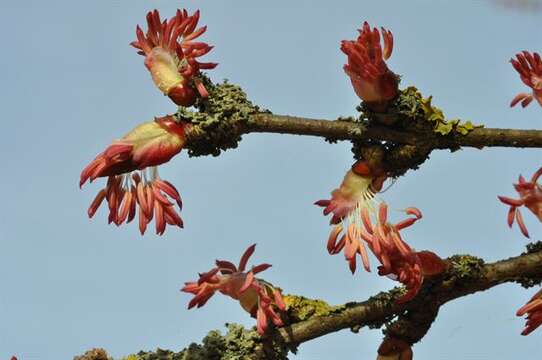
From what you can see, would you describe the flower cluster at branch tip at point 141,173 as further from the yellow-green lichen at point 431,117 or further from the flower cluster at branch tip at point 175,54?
the yellow-green lichen at point 431,117

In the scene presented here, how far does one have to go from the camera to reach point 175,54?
229 centimetres

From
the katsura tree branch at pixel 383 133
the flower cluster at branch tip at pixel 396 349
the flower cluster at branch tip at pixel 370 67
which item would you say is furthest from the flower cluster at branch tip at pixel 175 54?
the flower cluster at branch tip at pixel 396 349

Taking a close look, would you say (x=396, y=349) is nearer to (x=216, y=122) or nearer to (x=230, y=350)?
(x=230, y=350)

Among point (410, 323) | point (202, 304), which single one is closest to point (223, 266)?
point (202, 304)

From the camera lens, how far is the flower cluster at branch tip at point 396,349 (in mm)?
2238

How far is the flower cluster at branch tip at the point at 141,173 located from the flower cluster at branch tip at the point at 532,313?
68 cm

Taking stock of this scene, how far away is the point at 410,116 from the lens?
2.31 m

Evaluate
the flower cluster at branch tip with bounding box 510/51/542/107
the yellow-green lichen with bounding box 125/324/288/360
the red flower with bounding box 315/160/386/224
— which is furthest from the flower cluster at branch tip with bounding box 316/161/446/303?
the flower cluster at branch tip with bounding box 510/51/542/107

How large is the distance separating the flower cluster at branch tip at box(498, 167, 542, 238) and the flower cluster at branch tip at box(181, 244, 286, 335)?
48 cm

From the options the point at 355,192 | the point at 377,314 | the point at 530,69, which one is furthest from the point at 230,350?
the point at 530,69

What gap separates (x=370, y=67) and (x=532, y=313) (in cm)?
58

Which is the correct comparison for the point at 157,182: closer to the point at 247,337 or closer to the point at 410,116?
the point at 247,337

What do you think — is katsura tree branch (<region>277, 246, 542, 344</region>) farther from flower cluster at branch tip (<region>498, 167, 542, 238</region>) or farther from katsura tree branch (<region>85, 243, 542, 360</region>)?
flower cluster at branch tip (<region>498, 167, 542, 238</region>)

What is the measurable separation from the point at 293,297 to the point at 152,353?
30 centimetres
